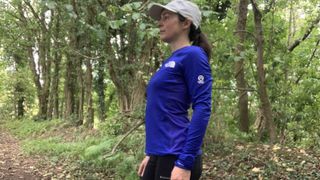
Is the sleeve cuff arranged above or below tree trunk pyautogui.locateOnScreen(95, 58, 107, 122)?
below

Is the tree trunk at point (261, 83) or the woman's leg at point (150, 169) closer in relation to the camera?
the woman's leg at point (150, 169)

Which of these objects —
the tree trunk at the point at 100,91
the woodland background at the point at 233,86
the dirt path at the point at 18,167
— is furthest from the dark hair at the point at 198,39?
the tree trunk at the point at 100,91

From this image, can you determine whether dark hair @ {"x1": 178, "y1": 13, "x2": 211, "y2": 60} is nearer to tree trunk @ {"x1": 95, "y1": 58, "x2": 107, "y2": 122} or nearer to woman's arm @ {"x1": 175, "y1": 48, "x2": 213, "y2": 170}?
woman's arm @ {"x1": 175, "y1": 48, "x2": 213, "y2": 170}

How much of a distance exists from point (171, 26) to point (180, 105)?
482 mm

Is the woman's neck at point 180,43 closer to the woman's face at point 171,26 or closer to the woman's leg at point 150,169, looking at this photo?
the woman's face at point 171,26

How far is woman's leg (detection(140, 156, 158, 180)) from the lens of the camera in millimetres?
2602

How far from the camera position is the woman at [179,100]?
2328 millimetres

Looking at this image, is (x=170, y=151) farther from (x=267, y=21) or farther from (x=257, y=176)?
(x=267, y=21)

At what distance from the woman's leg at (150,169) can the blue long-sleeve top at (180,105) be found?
56 mm

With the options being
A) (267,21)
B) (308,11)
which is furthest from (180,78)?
(308,11)

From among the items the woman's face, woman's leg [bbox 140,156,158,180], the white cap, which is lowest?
woman's leg [bbox 140,156,158,180]

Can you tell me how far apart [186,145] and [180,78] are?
0.40 m

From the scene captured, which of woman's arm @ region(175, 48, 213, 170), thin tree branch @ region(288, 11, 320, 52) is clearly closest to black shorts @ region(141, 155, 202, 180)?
woman's arm @ region(175, 48, 213, 170)

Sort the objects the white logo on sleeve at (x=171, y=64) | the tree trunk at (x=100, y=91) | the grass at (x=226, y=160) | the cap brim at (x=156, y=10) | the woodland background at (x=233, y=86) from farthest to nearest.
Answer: the tree trunk at (x=100, y=91), the woodland background at (x=233, y=86), the grass at (x=226, y=160), the cap brim at (x=156, y=10), the white logo on sleeve at (x=171, y=64)
